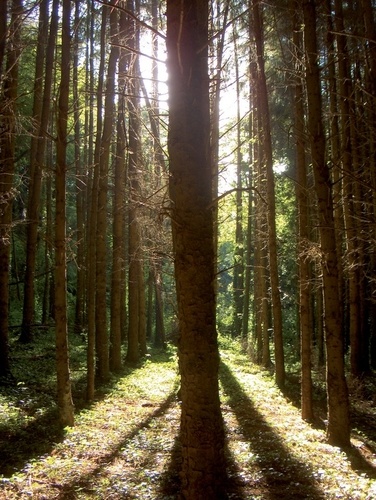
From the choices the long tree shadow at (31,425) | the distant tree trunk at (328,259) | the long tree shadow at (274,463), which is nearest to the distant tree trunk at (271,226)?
the long tree shadow at (274,463)

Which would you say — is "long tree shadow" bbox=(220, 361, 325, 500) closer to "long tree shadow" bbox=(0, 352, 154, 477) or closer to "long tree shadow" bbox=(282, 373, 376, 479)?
"long tree shadow" bbox=(282, 373, 376, 479)

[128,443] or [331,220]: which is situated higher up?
[331,220]

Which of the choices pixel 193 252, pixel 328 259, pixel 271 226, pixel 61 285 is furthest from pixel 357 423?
pixel 193 252

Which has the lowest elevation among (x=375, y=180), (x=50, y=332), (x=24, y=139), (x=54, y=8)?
(x=50, y=332)

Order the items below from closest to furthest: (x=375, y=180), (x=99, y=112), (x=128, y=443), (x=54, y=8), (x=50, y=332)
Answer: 1. (x=128, y=443)
2. (x=375, y=180)
3. (x=99, y=112)
4. (x=54, y=8)
5. (x=50, y=332)

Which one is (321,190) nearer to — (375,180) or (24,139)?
(375,180)

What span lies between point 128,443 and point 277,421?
10.5ft

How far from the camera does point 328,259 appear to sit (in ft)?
23.4

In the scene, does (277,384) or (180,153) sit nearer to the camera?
(180,153)

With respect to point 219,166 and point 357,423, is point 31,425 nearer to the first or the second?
point 219,166

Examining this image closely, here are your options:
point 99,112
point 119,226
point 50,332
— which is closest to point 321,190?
point 99,112

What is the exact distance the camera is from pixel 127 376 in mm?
13961

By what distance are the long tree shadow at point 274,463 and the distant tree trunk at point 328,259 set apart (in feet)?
3.16

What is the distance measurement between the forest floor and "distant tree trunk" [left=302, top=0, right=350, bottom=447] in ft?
1.61
